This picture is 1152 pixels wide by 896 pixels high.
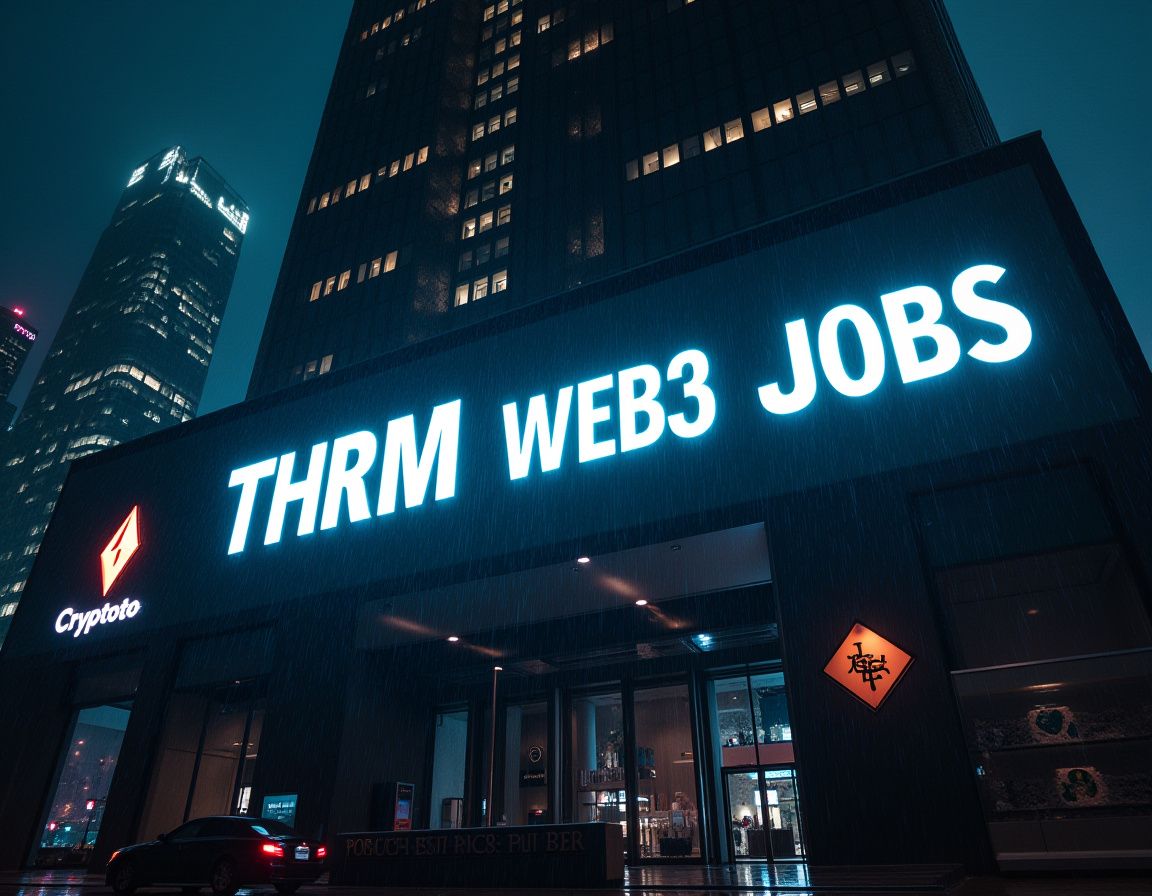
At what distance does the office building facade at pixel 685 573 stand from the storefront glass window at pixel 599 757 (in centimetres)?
15

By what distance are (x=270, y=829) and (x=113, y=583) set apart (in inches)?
549

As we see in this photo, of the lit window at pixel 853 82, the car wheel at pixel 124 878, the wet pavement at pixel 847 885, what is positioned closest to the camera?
the wet pavement at pixel 847 885

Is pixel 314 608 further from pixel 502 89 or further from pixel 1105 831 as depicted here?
pixel 502 89

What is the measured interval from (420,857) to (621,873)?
3.27 metres

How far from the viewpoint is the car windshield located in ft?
37.1

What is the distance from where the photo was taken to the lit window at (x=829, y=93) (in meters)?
38.5

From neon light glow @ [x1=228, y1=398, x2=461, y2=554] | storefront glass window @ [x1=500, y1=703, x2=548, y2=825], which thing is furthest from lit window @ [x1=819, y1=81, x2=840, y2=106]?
storefront glass window @ [x1=500, y1=703, x2=548, y2=825]

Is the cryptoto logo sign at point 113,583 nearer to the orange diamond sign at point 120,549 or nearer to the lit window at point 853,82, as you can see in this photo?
the orange diamond sign at point 120,549

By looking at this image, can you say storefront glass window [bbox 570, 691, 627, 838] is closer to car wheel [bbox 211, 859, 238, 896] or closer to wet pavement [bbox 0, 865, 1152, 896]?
wet pavement [bbox 0, 865, 1152, 896]

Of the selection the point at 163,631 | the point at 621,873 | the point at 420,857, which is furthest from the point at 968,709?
the point at 163,631

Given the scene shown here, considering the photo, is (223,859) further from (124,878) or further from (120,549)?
(120,549)

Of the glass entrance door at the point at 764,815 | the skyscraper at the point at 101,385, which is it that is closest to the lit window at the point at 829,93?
the glass entrance door at the point at 764,815

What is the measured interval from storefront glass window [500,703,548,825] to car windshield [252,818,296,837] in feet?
26.5

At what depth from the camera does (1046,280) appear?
12383mm
